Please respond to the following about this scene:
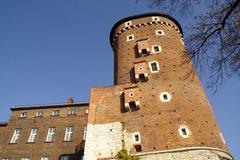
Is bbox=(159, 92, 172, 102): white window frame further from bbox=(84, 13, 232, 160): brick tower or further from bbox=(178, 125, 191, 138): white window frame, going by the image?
bbox=(178, 125, 191, 138): white window frame

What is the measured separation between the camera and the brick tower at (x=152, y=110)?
1673 centimetres

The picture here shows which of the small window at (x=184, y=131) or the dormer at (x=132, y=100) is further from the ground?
the dormer at (x=132, y=100)

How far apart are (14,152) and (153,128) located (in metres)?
14.9

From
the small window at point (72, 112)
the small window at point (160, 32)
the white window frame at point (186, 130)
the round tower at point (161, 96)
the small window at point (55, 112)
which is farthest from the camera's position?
the small window at point (55, 112)

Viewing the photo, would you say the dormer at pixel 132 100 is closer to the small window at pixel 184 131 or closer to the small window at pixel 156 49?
the small window at pixel 184 131

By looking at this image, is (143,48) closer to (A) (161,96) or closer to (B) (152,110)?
(A) (161,96)

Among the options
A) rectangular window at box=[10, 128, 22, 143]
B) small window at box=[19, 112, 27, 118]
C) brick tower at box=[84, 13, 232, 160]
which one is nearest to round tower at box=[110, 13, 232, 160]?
brick tower at box=[84, 13, 232, 160]

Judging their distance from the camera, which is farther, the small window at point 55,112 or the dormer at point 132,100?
the small window at point 55,112

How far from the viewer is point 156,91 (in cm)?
1992

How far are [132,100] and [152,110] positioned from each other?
68.7 inches

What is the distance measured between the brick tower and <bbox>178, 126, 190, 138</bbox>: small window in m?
0.06

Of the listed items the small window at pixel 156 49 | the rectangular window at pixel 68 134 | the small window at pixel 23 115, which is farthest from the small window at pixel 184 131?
the small window at pixel 23 115

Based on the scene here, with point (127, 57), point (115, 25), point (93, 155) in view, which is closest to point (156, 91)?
point (127, 57)

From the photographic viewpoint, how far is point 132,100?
773 inches
